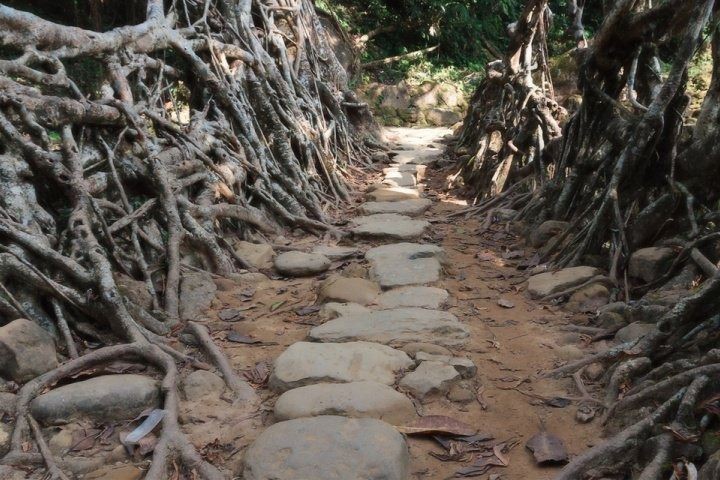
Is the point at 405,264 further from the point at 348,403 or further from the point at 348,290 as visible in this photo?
the point at 348,403

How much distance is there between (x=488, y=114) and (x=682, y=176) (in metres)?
4.26

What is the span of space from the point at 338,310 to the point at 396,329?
443 millimetres

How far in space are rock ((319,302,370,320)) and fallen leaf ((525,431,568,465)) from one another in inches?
55.0

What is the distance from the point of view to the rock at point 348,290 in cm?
362

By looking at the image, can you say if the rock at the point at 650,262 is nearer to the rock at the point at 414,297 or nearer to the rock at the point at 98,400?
the rock at the point at 414,297

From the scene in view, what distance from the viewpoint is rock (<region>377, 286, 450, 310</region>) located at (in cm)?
357

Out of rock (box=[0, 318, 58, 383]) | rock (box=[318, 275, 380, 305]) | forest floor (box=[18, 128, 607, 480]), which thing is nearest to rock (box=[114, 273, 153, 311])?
forest floor (box=[18, 128, 607, 480])

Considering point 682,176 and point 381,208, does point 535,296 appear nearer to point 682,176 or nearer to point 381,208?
point 682,176

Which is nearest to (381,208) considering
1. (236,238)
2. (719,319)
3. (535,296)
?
(236,238)

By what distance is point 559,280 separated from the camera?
367 centimetres

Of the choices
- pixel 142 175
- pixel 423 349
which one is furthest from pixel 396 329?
pixel 142 175

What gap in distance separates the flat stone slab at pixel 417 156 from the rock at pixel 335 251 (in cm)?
406

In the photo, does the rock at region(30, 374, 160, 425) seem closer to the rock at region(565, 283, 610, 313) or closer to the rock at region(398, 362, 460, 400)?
the rock at region(398, 362, 460, 400)

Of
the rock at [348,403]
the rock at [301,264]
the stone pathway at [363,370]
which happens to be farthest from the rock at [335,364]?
the rock at [301,264]
